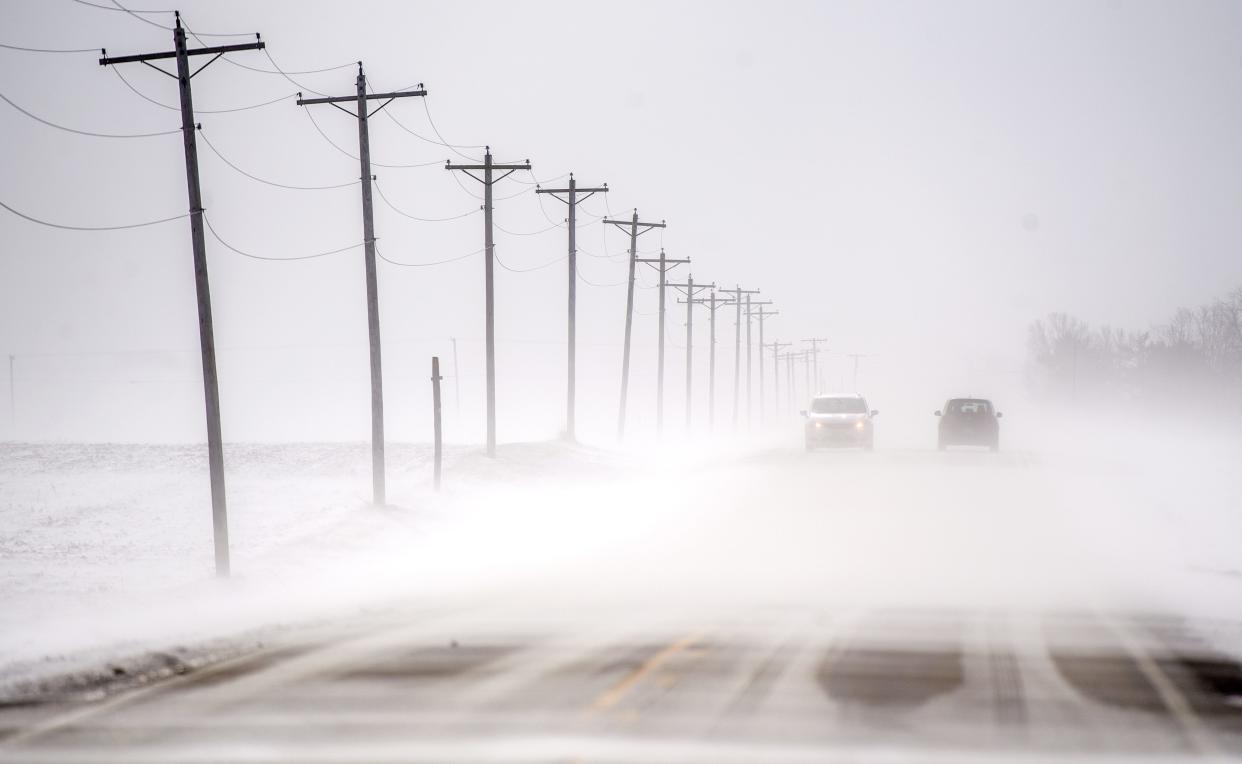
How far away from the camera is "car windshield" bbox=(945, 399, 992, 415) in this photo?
44344 mm

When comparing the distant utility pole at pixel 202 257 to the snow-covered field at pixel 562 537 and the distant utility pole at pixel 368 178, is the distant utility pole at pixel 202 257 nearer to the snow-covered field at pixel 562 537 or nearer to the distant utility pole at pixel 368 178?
the snow-covered field at pixel 562 537

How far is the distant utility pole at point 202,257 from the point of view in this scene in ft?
57.5

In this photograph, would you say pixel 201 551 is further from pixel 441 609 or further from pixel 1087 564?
pixel 1087 564

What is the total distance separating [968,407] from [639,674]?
37408 mm

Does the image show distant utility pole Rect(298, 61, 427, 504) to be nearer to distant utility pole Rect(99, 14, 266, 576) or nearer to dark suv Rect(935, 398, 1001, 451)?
distant utility pole Rect(99, 14, 266, 576)

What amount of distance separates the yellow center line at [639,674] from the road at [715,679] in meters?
0.04

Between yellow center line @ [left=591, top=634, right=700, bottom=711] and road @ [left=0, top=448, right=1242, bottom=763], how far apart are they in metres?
0.04

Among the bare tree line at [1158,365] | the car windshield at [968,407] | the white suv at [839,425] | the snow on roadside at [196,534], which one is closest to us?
the snow on roadside at [196,534]

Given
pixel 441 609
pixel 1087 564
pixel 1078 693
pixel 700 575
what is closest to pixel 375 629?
pixel 441 609

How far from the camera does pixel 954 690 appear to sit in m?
9.16

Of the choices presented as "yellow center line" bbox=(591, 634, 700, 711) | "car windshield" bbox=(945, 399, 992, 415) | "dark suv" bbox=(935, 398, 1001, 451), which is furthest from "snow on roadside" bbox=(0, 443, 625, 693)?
"car windshield" bbox=(945, 399, 992, 415)

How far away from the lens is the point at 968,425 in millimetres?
→ 43969

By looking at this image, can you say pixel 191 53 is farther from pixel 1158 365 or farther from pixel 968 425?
pixel 1158 365

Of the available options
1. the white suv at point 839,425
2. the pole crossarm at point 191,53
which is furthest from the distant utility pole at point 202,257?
the white suv at point 839,425
